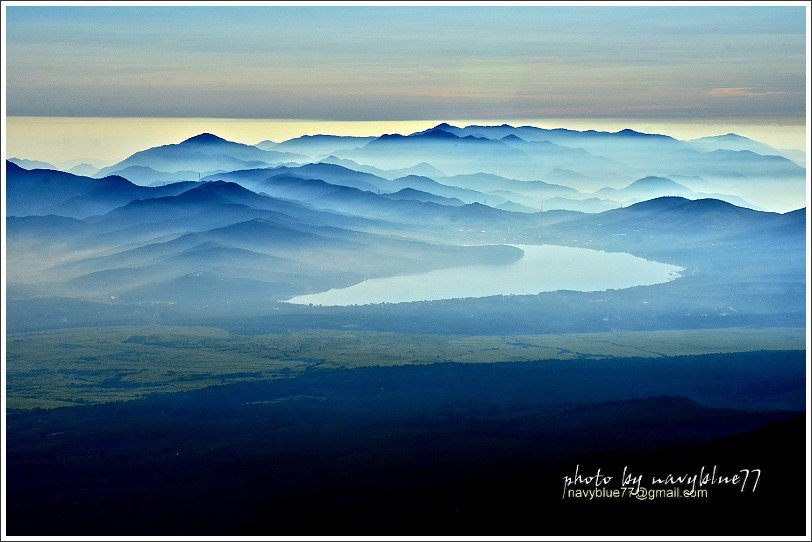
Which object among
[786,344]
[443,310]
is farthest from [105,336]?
[786,344]

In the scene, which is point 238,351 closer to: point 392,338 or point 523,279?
point 392,338

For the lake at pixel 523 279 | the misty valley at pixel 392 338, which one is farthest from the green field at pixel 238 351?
the lake at pixel 523 279

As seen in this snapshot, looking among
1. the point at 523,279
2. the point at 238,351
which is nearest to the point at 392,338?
the point at 238,351

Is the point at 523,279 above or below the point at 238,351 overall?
above

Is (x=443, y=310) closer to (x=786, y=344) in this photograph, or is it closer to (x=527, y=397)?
(x=786, y=344)

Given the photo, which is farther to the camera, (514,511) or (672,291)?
(672,291)
